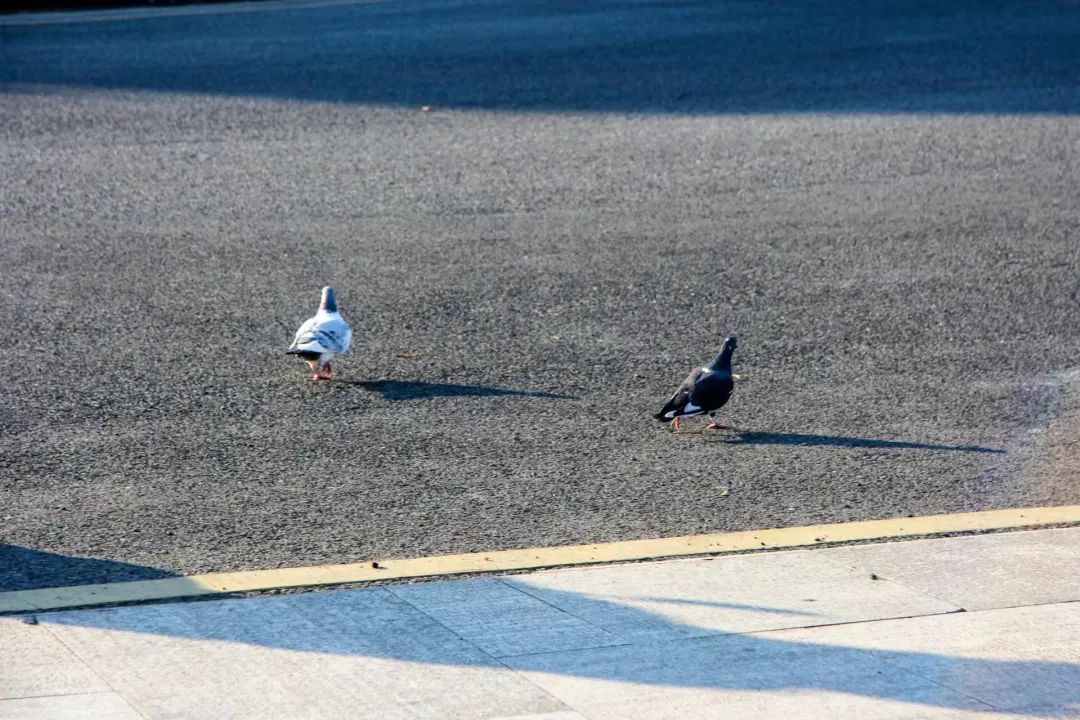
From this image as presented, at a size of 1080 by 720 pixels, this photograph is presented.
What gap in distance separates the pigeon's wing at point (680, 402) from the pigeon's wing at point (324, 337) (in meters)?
1.94

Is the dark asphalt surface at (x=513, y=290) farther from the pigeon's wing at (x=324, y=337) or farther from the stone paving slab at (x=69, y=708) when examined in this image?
the stone paving slab at (x=69, y=708)

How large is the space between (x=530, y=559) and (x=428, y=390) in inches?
101

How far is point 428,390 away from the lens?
880 cm

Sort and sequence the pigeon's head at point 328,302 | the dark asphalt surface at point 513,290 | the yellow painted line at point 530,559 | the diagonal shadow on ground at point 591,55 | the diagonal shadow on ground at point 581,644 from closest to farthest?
the diagonal shadow on ground at point 581,644 < the yellow painted line at point 530,559 < the dark asphalt surface at point 513,290 < the pigeon's head at point 328,302 < the diagonal shadow on ground at point 591,55

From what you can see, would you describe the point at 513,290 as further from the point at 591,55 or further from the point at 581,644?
the point at 591,55

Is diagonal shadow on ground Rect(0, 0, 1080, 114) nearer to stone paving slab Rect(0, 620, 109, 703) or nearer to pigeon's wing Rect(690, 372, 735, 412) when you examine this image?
pigeon's wing Rect(690, 372, 735, 412)

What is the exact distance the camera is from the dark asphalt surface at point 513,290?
723 cm

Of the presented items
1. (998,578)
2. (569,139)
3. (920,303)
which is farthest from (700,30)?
(998,578)

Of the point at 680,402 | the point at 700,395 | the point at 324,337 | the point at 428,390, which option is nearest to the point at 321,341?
the point at 324,337

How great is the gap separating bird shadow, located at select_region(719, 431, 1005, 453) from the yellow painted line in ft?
2.82

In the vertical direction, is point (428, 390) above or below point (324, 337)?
below

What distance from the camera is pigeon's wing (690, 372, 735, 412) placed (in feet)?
26.1

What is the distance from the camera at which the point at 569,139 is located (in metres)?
15.5

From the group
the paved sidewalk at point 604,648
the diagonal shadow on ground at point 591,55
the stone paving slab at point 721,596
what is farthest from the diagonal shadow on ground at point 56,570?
the diagonal shadow on ground at point 591,55
